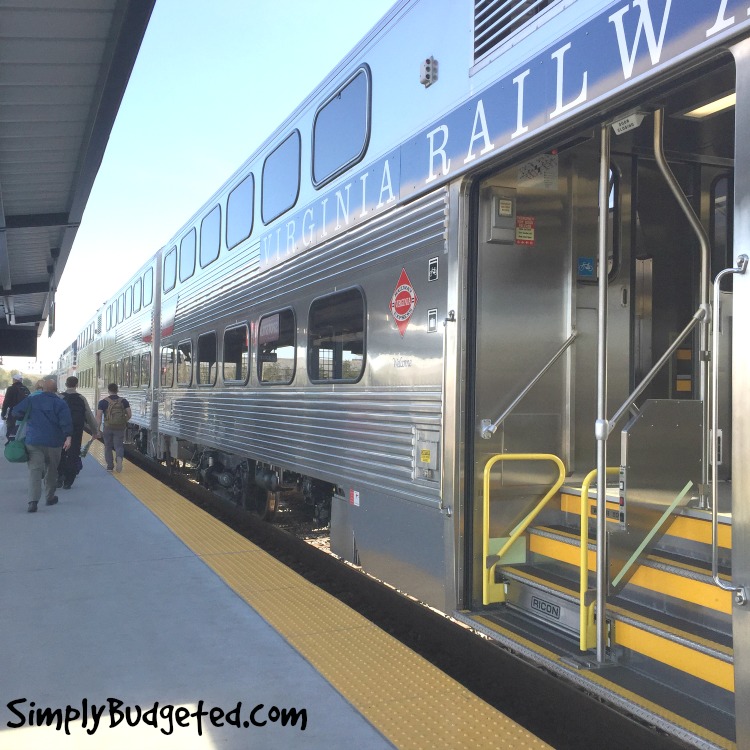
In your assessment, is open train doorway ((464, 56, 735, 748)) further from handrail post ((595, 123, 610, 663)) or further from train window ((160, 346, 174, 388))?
train window ((160, 346, 174, 388))

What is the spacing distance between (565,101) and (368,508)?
8.30 ft

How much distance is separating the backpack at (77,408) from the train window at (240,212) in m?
3.52

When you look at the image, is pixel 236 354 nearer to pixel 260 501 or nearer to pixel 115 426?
pixel 260 501

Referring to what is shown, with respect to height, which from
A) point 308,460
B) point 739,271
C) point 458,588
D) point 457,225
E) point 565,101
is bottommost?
point 458,588

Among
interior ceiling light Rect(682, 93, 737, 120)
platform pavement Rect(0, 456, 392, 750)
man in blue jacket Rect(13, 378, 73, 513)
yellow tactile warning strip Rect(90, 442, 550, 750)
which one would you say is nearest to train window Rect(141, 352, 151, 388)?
man in blue jacket Rect(13, 378, 73, 513)

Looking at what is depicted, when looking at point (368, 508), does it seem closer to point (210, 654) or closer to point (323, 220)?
point (210, 654)

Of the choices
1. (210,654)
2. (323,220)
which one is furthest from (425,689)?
(323,220)

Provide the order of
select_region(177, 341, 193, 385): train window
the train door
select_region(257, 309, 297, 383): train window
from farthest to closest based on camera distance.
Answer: select_region(177, 341, 193, 385): train window → select_region(257, 309, 297, 383): train window → the train door

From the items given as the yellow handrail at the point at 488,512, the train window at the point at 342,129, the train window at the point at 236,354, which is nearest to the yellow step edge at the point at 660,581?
the yellow handrail at the point at 488,512

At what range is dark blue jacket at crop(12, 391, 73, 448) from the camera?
7559 millimetres

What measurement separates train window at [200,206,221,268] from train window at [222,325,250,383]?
1008 millimetres

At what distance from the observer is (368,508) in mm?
4516

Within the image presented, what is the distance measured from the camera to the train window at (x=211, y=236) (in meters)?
7.98

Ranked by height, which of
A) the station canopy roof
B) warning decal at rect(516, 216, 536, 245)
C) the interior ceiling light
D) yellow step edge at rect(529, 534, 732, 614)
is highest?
the station canopy roof
